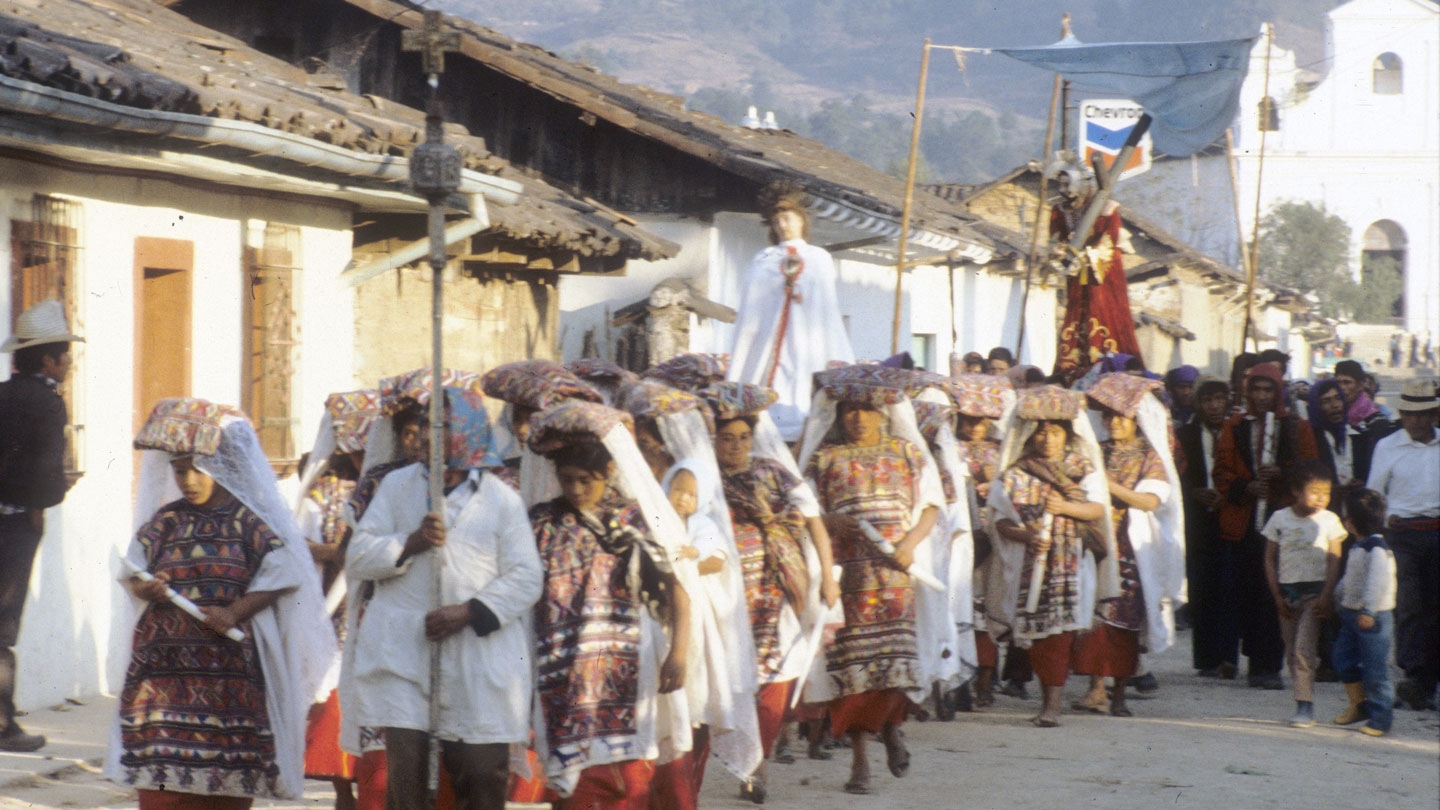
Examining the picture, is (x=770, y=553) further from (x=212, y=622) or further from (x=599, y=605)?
(x=212, y=622)

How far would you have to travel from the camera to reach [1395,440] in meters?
10.7

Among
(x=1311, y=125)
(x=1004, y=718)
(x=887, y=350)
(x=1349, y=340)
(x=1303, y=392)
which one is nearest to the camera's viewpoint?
(x=1004, y=718)

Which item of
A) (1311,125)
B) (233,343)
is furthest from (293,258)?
(1311,125)

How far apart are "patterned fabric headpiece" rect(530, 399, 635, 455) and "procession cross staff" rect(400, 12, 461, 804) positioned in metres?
0.40

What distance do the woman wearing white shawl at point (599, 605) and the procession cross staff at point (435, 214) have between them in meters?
0.49

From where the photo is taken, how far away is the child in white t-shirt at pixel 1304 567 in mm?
9773

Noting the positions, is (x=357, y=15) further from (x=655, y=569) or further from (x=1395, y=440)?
(x=655, y=569)

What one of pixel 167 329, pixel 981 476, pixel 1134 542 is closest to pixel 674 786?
pixel 981 476

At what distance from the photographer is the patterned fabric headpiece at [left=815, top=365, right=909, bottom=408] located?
26.2 feet

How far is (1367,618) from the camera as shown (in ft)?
30.9

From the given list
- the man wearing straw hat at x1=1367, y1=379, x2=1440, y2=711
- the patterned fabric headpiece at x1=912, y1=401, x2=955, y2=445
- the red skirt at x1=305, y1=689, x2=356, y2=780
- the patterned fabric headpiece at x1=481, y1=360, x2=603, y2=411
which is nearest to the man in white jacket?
the patterned fabric headpiece at x1=481, y1=360, x2=603, y2=411

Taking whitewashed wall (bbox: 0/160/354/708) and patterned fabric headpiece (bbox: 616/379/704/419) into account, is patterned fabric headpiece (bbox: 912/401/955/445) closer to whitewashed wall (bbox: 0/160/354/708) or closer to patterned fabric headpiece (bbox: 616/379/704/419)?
patterned fabric headpiece (bbox: 616/379/704/419)

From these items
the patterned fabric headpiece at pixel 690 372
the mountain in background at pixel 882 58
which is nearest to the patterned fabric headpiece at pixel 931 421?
the patterned fabric headpiece at pixel 690 372

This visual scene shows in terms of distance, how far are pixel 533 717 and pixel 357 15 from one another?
11091mm
